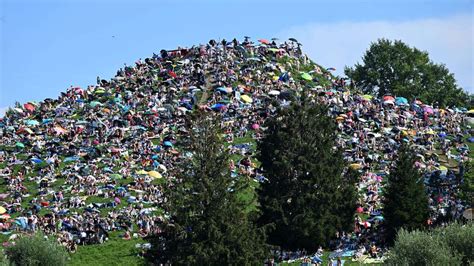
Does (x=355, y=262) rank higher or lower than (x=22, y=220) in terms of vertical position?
lower

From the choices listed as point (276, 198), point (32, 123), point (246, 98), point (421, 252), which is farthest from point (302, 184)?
point (32, 123)

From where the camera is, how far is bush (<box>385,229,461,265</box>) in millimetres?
45125

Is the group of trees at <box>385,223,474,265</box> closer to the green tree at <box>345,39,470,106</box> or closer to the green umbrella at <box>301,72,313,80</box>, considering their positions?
the green umbrella at <box>301,72,313,80</box>

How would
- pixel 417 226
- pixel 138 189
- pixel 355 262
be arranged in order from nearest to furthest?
pixel 355 262, pixel 417 226, pixel 138 189

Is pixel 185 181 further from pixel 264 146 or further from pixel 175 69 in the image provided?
pixel 175 69

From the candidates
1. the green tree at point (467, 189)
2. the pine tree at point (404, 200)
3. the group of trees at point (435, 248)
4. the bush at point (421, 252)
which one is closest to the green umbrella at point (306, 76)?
the green tree at point (467, 189)

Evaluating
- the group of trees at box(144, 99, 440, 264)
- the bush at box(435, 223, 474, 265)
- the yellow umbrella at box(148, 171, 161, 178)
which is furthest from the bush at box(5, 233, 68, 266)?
the yellow umbrella at box(148, 171, 161, 178)

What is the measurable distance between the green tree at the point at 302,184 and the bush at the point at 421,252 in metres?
14.4

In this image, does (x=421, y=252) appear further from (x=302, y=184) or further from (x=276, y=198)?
(x=302, y=184)

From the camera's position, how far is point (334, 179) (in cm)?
6431

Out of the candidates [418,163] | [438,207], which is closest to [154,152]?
[418,163]

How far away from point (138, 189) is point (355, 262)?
26.2 m

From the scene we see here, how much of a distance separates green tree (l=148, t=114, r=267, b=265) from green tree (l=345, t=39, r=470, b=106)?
89.1 m

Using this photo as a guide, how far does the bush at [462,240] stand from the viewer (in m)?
46.9
